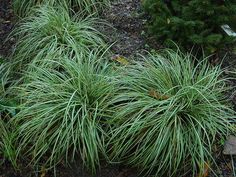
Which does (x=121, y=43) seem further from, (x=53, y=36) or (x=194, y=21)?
(x=194, y=21)

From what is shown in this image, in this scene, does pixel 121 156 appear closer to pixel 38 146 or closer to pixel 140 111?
pixel 140 111

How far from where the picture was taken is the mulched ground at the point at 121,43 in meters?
3.38

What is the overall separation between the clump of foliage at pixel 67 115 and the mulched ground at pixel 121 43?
0.10 m

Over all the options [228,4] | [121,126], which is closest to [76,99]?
[121,126]

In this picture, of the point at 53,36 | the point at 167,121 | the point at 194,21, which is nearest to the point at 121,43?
the point at 53,36

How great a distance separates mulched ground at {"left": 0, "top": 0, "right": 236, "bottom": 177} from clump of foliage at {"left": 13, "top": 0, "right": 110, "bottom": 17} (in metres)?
0.13

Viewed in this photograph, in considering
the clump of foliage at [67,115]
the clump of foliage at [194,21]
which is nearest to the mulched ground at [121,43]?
the clump of foliage at [67,115]

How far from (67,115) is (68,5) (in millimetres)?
1885

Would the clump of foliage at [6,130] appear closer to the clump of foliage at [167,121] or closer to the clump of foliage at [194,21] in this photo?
the clump of foliage at [167,121]

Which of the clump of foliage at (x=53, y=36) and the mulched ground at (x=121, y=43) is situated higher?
the clump of foliage at (x=53, y=36)

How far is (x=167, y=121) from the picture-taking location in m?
3.24

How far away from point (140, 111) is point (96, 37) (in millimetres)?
1341

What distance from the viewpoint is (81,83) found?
11.9ft

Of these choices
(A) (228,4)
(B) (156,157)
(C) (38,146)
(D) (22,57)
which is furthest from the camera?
(D) (22,57)
